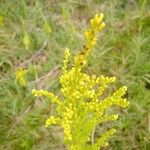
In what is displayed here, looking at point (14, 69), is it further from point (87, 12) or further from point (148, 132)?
point (148, 132)

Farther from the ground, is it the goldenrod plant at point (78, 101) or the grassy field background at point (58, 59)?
the grassy field background at point (58, 59)

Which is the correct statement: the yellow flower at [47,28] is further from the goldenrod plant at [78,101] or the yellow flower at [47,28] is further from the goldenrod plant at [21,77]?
the goldenrod plant at [78,101]

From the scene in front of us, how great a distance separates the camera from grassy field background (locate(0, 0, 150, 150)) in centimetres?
252

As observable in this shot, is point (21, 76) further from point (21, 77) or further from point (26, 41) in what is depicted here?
point (26, 41)

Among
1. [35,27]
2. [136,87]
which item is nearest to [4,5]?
[35,27]

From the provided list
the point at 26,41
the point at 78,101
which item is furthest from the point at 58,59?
the point at 78,101

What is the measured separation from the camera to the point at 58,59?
287cm

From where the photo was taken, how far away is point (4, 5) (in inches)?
126

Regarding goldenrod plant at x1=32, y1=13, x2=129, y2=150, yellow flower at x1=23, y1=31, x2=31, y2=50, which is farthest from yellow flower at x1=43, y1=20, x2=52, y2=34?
goldenrod plant at x1=32, y1=13, x2=129, y2=150

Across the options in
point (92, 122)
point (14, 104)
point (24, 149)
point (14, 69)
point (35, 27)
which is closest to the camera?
point (92, 122)

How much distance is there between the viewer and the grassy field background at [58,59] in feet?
8.27

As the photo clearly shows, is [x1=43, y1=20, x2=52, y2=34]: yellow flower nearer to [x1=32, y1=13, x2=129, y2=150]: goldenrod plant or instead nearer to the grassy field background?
the grassy field background

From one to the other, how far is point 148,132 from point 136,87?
300 mm

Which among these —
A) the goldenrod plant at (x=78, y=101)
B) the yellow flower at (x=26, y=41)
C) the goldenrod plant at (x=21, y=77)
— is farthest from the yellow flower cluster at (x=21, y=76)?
the goldenrod plant at (x=78, y=101)
